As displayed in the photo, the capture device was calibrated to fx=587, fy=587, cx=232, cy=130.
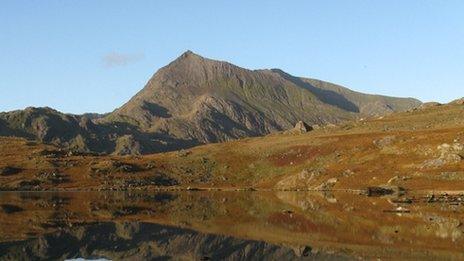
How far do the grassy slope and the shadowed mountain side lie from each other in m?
62.5

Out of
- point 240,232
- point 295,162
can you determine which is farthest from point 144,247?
point 295,162

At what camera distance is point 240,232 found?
187 ft

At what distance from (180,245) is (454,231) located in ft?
79.8

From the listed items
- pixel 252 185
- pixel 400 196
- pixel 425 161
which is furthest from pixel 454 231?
pixel 252 185

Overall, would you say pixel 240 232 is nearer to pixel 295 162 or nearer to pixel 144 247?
pixel 144 247

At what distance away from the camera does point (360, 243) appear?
48406mm

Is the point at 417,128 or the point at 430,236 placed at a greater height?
the point at 417,128

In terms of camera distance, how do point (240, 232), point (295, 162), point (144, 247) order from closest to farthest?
point (144, 247), point (240, 232), point (295, 162)

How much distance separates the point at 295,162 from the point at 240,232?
101 m

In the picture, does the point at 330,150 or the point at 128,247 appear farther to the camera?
the point at 330,150

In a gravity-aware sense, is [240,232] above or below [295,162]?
below

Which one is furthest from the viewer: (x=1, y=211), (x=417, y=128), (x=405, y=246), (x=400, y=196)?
(x=417, y=128)

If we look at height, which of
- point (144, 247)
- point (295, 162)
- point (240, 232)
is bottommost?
point (240, 232)

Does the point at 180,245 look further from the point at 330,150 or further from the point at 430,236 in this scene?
the point at 330,150
